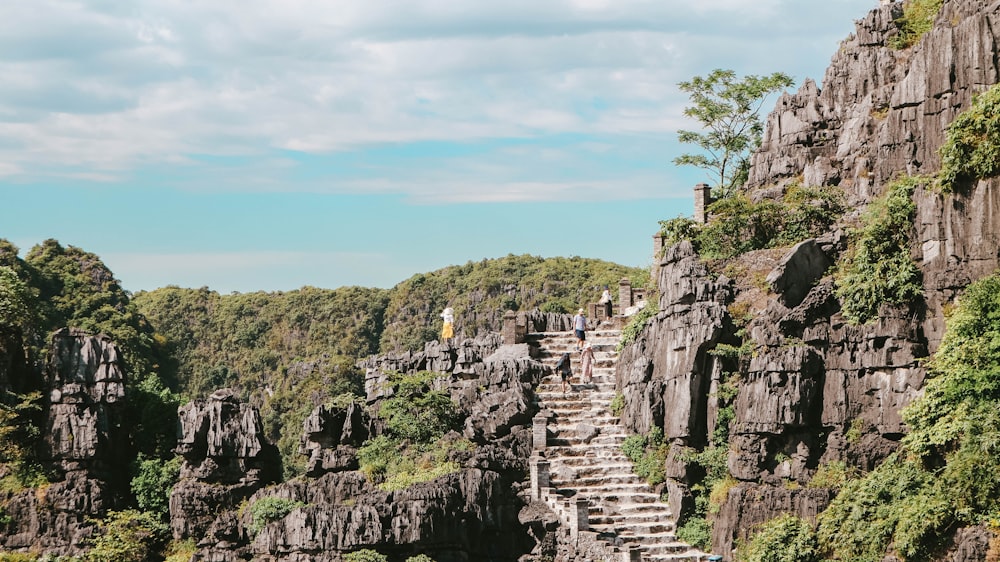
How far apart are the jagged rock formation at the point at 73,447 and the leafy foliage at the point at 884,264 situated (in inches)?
981

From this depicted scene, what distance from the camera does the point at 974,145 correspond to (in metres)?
39.8

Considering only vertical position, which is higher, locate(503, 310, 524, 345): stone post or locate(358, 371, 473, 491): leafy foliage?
locate(503, 310, 524, 345): stone post

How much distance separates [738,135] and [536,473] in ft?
71.4

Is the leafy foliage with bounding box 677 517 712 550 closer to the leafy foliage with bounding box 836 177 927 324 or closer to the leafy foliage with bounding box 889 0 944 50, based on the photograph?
the leafy foliage with bounding box 836 177 927 324

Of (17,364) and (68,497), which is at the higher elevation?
(17,364)

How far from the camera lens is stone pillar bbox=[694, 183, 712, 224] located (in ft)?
177

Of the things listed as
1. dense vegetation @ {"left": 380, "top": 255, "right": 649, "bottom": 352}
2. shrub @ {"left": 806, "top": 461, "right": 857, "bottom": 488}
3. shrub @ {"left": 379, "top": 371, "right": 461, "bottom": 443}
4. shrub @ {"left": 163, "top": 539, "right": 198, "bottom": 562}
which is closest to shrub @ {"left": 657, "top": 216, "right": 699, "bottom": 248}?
shrub @ {"left": 379, "top": 371, "right": 461, "bottom": 443}

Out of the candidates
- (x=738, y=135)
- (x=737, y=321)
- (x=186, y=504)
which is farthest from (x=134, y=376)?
(x=737, y=321)

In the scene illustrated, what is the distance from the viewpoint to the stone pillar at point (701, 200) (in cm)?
5406

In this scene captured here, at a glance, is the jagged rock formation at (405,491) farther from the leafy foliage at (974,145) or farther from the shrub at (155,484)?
the leafy foliage at (974,145)

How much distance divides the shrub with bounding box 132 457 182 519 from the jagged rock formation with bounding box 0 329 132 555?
72 centimetres

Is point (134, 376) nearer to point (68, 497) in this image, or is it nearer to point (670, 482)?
point (68, 497)

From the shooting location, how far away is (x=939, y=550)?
36.1 m

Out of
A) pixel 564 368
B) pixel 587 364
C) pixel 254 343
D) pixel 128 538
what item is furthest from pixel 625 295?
pixel 254 343
